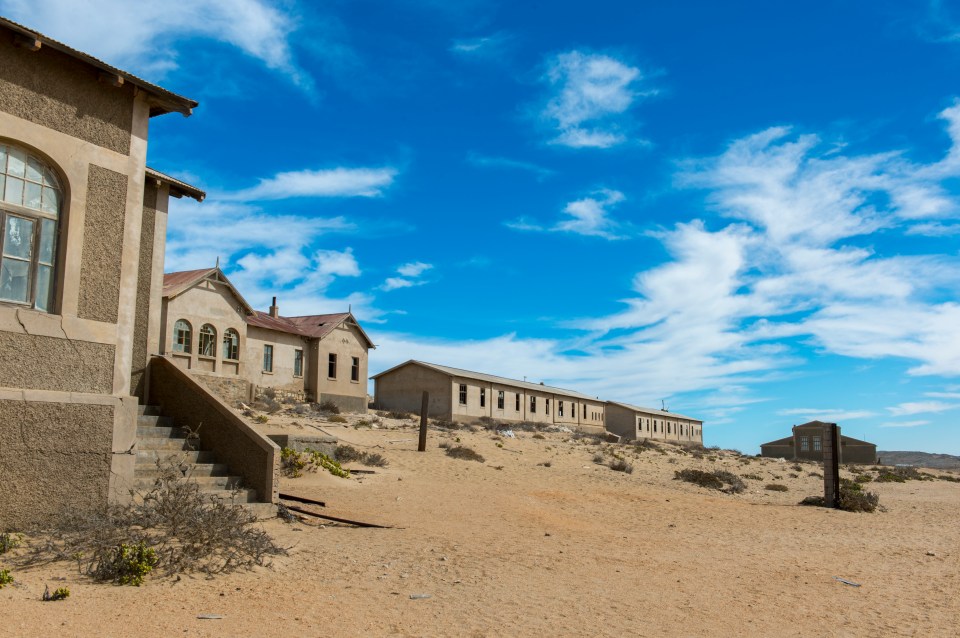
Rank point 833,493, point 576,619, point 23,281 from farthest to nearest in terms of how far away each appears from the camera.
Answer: point 833,493 < point 23,281 < point 576,619

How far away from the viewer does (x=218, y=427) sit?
11.1m

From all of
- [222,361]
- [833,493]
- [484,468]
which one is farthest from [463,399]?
[833,493]

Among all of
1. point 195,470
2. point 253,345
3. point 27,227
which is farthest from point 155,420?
point 253,345

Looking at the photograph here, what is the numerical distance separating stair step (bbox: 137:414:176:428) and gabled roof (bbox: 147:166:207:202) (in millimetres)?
3608

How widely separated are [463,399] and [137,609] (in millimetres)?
34550

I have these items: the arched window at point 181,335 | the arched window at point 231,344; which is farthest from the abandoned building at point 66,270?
the arched window at point 231,344

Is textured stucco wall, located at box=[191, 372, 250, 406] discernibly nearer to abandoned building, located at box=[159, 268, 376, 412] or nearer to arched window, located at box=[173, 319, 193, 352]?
abandoned building, located at box=[159, 268, 376, 412]

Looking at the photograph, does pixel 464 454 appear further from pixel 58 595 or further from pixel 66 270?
pixel 58 595

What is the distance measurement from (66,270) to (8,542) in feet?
10.9

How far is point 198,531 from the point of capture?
738 centimetres

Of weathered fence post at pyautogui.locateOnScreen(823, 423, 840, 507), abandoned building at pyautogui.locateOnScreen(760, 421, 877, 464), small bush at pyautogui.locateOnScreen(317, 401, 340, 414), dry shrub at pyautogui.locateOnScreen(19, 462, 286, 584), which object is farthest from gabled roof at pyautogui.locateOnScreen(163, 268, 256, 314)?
abandoned building at pyautogui.locateOnScreen(760, 421, 877, 464)

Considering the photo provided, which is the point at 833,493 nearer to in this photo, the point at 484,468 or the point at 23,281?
the point at 484,468

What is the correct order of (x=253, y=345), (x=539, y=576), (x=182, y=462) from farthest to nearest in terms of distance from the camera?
1. (x=253, y=345)
2. (x=182, y=462)
3. (x=539, y=576)

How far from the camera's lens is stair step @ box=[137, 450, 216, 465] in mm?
10109
